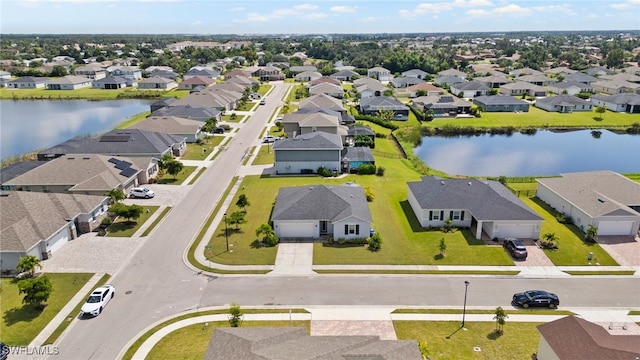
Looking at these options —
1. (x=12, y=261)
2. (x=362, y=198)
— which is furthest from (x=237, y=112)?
(x=12, y=261)

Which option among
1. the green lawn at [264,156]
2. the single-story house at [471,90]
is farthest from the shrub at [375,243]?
the single-story house at [471,90]

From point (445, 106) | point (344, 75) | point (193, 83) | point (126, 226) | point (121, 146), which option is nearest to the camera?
point (126, 226)

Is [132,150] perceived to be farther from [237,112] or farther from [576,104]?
[576,104]

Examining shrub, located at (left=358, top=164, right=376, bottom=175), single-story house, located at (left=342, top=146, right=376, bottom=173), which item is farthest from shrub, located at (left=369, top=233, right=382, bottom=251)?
single-story house, located at (left=342, top=146, right=376, bottom=173)

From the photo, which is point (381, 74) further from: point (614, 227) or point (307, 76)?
point (614, 227)

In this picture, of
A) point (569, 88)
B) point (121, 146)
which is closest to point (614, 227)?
point (121, 146)

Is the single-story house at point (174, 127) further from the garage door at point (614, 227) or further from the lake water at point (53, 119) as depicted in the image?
the garage door at point (614, 227)
